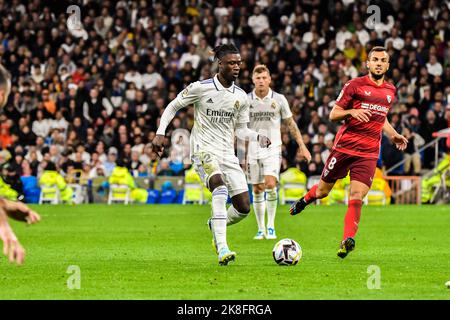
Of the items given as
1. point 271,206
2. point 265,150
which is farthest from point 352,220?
point 265,150

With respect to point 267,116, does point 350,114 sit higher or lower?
lower

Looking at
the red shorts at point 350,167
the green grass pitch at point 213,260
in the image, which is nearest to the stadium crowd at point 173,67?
the green grass pitch at point 213,260

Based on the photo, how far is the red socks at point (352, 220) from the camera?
12.9 metres

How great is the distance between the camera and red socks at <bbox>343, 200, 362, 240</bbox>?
12875 millimetres

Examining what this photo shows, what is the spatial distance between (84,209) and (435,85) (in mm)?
10992

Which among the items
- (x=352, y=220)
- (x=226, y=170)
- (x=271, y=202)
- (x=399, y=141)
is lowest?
(x=352, y=220)

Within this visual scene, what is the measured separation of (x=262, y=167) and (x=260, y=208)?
2.31 feet

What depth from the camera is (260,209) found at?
56.0 feet

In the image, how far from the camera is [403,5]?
33375 millimetres

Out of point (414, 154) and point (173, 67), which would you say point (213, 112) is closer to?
point (414, 154)

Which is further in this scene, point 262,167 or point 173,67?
point 173,67

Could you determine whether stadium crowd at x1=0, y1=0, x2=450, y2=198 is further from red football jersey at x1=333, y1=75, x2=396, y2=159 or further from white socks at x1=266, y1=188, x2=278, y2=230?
red football jersey at x1=333, y1=75, x2=396, y2=159

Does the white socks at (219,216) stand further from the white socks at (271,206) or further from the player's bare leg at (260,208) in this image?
the white socks at (271,206)
